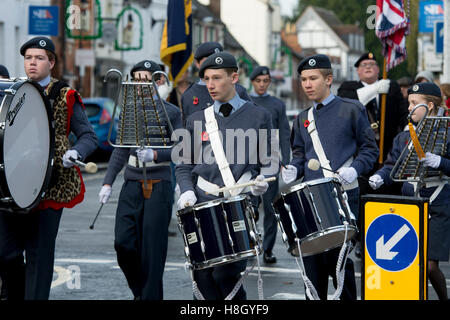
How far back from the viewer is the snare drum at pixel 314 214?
6758mm

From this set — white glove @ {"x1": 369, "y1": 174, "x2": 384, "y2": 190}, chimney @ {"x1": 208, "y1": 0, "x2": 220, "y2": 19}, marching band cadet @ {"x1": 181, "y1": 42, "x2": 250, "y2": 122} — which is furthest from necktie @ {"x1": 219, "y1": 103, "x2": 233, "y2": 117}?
chimney @ {"x1": 208, "y1": 0, "x2": 220, "y2": 19}

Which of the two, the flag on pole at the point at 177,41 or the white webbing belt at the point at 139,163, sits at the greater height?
the flag on pole at the point at 177,41

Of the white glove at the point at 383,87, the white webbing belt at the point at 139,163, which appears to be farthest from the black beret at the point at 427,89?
the white glove at the point at 383,87

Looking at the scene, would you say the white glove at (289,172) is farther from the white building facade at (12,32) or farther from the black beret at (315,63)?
the white building facade at (12,32)

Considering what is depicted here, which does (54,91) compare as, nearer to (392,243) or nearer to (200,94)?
(200,94)

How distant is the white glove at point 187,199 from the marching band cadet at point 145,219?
1.38 m

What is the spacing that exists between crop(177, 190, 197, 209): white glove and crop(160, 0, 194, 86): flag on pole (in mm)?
4702

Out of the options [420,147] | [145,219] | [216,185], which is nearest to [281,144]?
[145,219]

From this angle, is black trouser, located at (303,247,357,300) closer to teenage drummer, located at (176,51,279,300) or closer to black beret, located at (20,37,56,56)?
teenage drummer, located at (176,51,279,300)

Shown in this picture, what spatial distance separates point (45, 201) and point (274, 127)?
496cm

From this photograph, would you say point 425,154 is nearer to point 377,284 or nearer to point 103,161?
point 377,284

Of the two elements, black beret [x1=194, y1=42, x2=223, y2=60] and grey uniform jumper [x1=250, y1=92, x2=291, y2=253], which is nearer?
black beret [x1=194, y1=42, x2=223, y2=60]

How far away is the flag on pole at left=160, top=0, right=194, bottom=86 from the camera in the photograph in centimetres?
1162

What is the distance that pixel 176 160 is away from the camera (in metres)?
7.60
